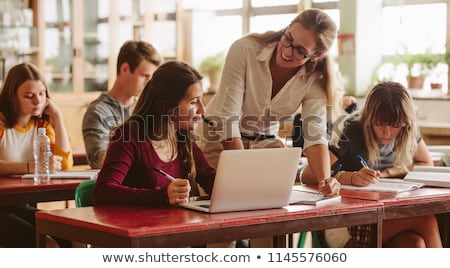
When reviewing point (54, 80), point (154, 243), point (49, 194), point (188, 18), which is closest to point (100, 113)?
point (49, 194)

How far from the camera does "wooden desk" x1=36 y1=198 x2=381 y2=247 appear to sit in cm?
187

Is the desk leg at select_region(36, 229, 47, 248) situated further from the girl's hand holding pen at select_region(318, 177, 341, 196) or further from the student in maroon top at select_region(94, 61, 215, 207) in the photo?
the girl's hand holding pen at select_region(318, 177, 341, 196)

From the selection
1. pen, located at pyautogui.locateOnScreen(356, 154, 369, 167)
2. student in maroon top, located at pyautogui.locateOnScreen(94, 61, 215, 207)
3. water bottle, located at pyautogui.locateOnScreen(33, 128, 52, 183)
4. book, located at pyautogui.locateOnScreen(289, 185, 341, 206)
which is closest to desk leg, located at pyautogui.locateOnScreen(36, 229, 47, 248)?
student in maroon top, located at pyautogui.locateOnScreen(94, 61, 215, 207)

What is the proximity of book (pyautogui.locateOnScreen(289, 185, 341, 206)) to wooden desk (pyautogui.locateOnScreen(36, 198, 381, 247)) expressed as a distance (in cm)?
5

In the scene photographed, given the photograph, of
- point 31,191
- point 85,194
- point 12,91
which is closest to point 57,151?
point 12,91

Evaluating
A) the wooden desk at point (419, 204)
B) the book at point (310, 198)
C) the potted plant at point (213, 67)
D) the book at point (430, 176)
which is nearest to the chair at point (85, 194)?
the book at point (310, 198)

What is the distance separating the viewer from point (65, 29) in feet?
20.2

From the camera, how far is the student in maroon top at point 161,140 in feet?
7.64

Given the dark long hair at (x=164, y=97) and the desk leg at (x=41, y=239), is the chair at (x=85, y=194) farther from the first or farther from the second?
the desk leg at (x=41, y=239)

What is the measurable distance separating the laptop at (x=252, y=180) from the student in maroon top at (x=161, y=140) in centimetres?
24

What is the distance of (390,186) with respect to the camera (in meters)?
2.71

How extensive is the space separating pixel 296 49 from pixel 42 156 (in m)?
1.11

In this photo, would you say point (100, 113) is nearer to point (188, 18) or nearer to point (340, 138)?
point (340, 138)
